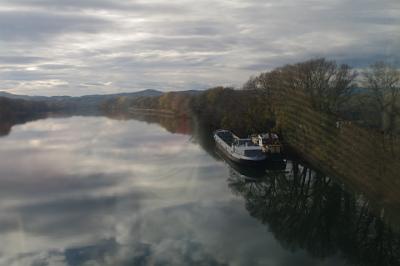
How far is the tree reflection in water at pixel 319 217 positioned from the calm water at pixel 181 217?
0.07 ft

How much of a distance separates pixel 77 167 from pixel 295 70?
744 cm

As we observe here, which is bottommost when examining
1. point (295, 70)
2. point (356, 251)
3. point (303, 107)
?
point (356, 251)

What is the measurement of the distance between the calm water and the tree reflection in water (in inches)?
0.8

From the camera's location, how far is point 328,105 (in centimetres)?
1329

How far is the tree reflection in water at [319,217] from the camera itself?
6652 millimetres

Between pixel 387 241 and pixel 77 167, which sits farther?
pixel 77 167

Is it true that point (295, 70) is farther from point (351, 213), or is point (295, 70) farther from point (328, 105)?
point (351, 213)

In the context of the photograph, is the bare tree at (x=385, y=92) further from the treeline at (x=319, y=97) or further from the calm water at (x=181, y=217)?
the calm water at (x=181, y=217)

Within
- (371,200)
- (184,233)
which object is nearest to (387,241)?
(371,200)

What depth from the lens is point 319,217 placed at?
325 inches

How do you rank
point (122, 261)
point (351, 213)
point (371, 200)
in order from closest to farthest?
point (122, 261) → point (351, 213) → point (371, 200)

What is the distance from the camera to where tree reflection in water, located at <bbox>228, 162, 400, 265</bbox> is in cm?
665

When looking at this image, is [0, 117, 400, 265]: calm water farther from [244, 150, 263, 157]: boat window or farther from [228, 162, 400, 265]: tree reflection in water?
[244, 150, 263, 157]: boat window

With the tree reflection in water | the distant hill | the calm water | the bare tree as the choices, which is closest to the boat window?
the calm water
